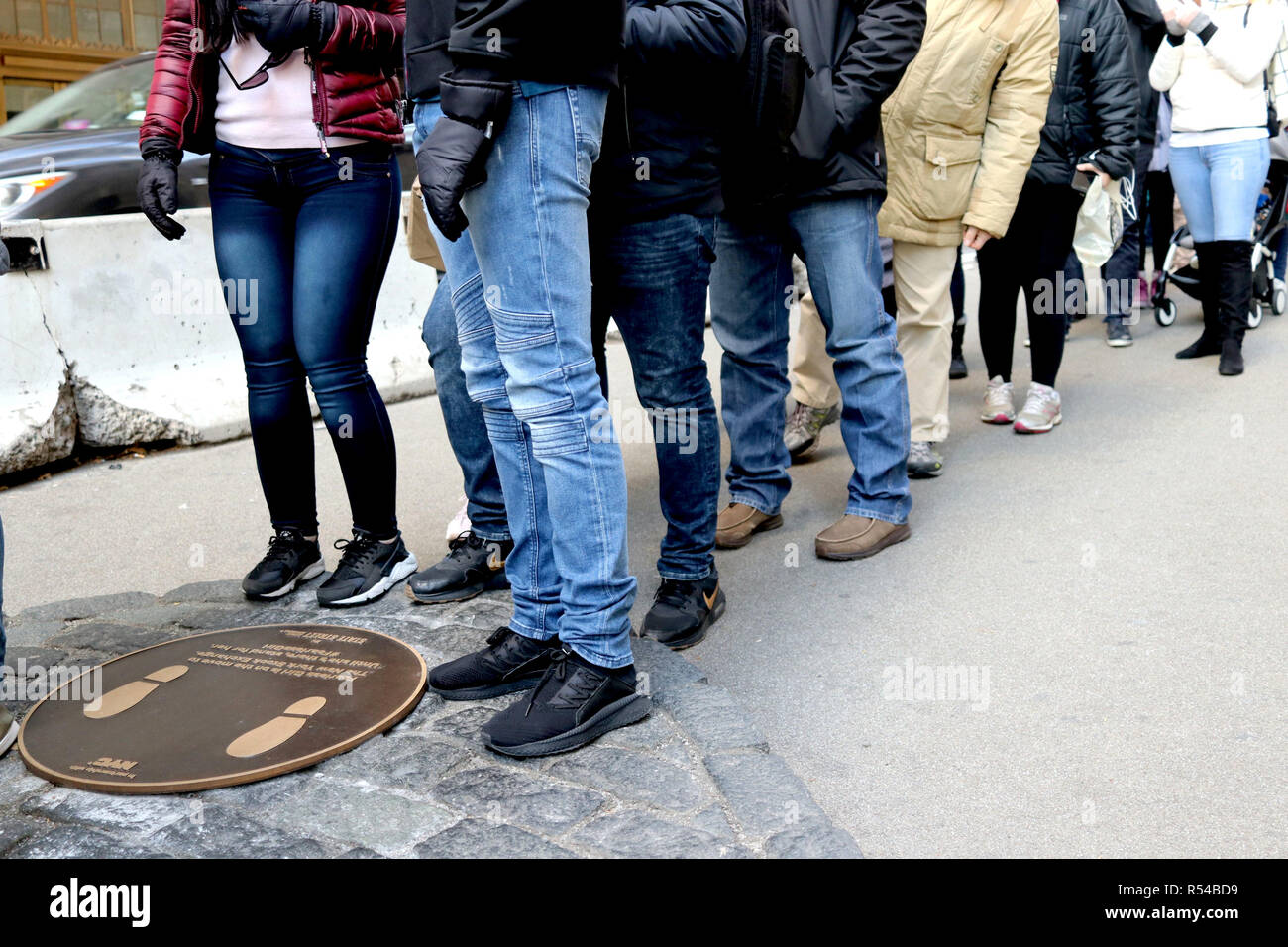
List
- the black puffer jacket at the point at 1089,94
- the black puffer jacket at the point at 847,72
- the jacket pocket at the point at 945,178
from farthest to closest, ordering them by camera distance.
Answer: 1. the black puffer jacket at the point at 1089,94
2. the jacket pocket at the point at 945,178
3. the black puffer jacket at the point at 847,72

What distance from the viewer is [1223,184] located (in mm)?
6715

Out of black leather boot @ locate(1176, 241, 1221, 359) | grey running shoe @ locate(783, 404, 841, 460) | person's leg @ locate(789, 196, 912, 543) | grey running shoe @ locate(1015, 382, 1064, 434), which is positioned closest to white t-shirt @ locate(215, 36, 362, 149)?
person's leg @ locate(789, 196, 912, 543)

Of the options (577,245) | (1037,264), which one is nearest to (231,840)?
(577,245)

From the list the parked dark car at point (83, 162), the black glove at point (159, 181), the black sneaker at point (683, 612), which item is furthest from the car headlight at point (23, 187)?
the black sneaker at point (683, 612)

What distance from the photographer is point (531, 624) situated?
3.06m

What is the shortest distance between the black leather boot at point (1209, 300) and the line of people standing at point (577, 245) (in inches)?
103

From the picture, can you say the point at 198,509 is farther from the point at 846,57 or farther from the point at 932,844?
the point at 932,844

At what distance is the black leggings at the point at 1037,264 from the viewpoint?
18.4ft

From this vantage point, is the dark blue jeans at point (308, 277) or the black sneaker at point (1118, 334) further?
the black sneaker at point (1118, 334)

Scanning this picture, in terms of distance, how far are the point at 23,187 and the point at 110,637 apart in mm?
3745

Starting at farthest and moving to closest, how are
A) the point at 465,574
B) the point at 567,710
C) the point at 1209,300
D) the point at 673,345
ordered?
1. the point at 1209,300
2. the point at 465,574
3. the point at 673,345
4. the point at 567,710

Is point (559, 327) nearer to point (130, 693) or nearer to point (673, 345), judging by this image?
point (673, 345)

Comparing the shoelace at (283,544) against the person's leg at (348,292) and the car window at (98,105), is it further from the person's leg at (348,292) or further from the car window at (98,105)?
the car window at (98,105)

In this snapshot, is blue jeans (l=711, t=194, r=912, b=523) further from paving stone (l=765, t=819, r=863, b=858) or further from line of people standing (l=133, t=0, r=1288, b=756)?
paving stone (l=765, t=819, r=863, b=858)
